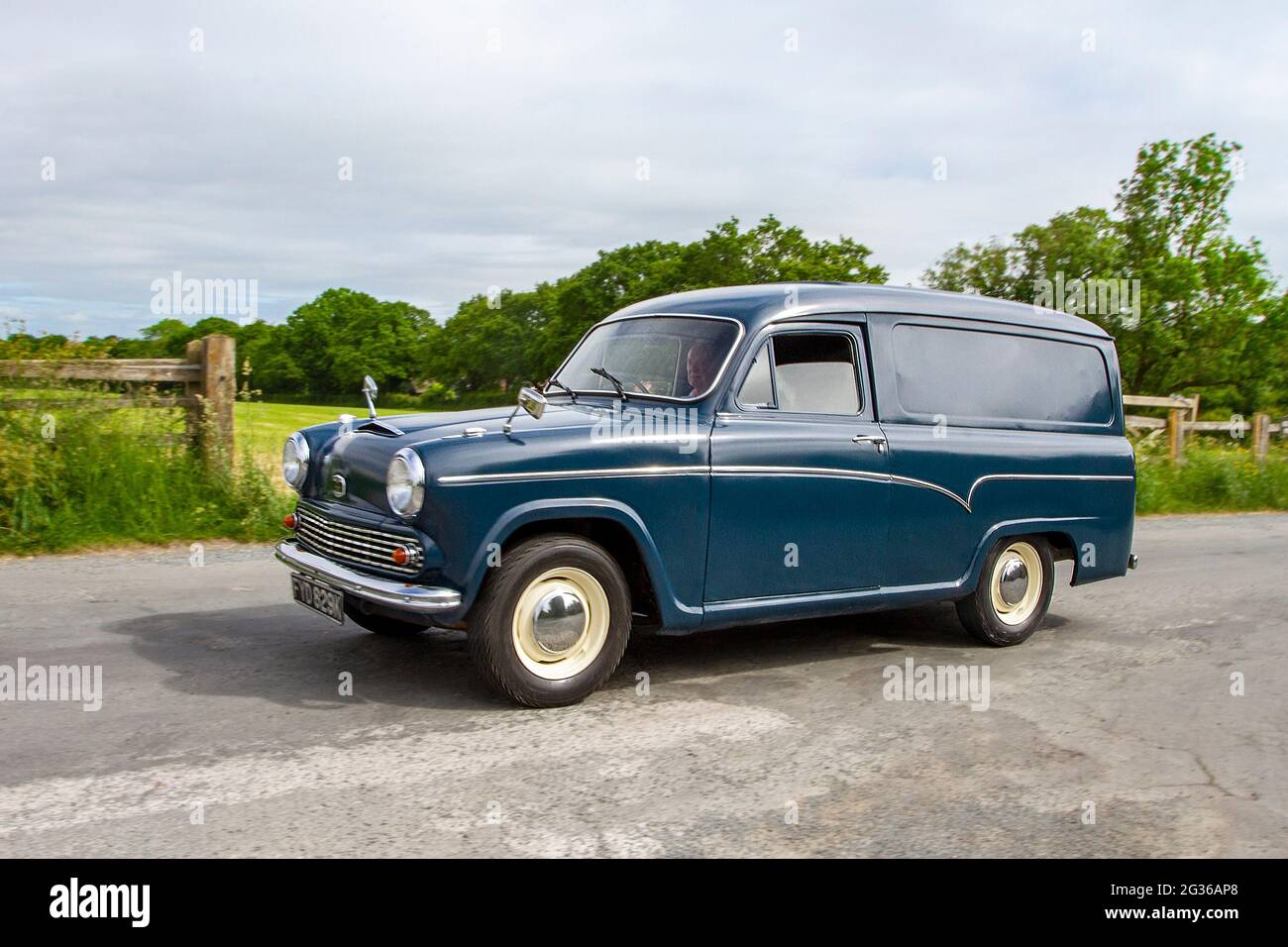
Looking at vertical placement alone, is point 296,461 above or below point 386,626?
above

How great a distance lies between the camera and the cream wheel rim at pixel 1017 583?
6836 millimetres

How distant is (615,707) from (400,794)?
1.44 metres

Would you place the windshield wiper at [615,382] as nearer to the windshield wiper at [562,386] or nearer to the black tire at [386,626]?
the windshield wiper at [562,386]

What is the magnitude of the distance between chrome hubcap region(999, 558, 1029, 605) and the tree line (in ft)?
24.6

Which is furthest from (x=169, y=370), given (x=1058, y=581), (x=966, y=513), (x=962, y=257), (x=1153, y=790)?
(x=962, y=257)

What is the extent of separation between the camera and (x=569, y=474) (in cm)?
500

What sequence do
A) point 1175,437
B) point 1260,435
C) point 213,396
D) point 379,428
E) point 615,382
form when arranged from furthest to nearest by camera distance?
1. point 1260,435
2. point 1175,437
3. point 213,396
4. point 615,382
5. point 379,428

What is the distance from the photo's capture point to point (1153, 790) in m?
4.38

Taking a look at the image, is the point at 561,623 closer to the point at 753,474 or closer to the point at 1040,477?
the point at 753,474

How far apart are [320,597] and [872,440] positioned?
2972mm

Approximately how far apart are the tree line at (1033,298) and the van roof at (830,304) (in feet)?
20.4

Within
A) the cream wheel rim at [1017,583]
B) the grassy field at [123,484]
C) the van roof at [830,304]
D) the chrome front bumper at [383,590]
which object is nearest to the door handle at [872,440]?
the van roof at [830,304]

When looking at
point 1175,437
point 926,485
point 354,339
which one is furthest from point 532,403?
point 354,339

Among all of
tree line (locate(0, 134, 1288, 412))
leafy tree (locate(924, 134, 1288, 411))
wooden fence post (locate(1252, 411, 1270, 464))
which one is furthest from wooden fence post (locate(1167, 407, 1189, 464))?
leafy tree (locate(924, 134, 1288, 411))
